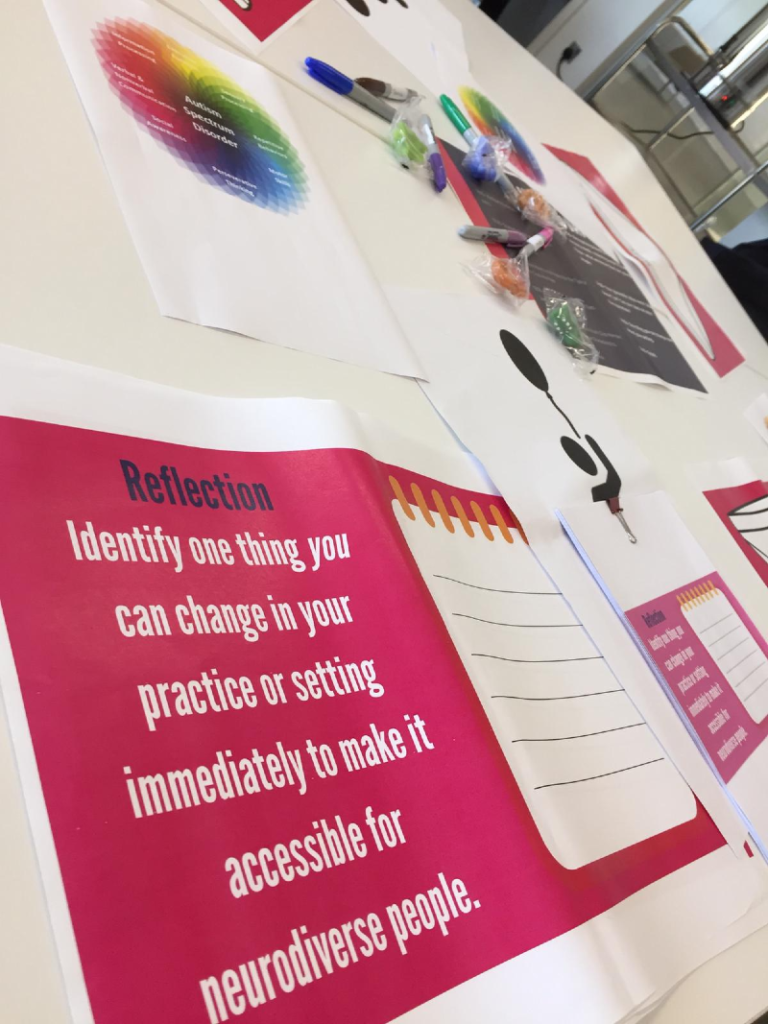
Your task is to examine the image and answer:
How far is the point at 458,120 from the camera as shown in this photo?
797 millimetres

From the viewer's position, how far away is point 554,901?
30 cm

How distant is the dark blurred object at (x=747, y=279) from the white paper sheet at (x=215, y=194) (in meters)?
1.00

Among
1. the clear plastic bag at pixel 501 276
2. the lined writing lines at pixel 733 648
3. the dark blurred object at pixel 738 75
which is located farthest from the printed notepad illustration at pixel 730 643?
the dark blurred object at pixel 738 75

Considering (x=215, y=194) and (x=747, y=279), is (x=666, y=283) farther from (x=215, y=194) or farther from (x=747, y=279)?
(x=215, y=194)

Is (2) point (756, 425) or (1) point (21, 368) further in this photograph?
(2) point (756, 425)

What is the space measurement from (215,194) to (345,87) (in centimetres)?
30

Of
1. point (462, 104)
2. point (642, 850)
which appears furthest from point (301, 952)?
point (462, 104)

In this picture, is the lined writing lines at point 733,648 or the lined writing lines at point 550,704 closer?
the lined writing lines at point 550,704

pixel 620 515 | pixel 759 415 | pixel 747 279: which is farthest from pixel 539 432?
pixel 747 279

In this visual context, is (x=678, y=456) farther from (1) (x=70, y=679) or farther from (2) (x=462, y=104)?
(1) (x=70, y=679)

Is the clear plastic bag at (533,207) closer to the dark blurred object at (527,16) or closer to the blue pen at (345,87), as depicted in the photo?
the blue pen at (345,87)

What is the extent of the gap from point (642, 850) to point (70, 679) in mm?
303

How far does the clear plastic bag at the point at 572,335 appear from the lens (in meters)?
0.66

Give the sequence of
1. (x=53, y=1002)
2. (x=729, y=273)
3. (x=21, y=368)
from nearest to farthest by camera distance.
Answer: (x=53, y=1002) < (x=21, y=368) < (x=729, y=273)
